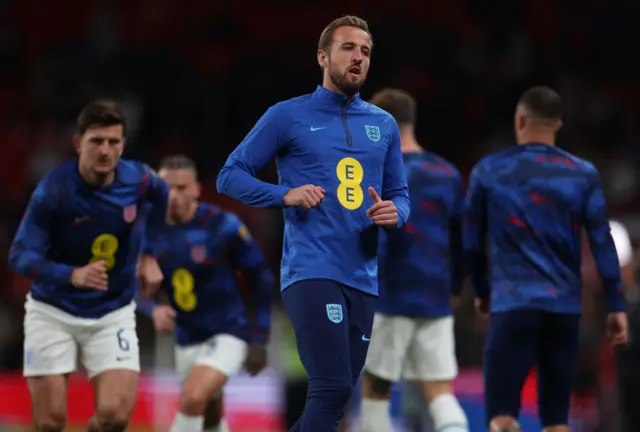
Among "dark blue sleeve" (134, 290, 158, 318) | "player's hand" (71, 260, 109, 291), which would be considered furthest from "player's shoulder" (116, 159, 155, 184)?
"dark blue sleeve" (134, 290, 158, 318)

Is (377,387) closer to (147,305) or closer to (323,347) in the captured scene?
(147,305)

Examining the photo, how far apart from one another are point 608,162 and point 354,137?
10715 millimetres

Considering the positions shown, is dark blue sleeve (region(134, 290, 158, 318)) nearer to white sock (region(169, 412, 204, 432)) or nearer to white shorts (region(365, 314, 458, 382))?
white sock (region(169, 412, 204, 432))

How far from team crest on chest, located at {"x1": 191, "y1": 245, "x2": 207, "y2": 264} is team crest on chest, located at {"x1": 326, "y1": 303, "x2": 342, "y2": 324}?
2.88m

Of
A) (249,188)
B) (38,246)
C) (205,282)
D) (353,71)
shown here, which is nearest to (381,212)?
(249,188)

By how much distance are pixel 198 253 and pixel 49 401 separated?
1706 mm

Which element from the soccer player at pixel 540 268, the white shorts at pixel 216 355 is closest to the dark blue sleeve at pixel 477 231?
the soccer player at pixel 540 268

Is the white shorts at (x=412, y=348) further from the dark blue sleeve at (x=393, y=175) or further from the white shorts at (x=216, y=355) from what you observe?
the dark blue sleeve at (x=393, y=175)

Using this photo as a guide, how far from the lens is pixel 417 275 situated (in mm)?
7723

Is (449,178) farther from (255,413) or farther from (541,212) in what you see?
(255,413)

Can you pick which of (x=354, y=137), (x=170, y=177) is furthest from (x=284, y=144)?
(x=170, y=177)

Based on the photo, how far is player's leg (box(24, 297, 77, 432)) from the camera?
700cm

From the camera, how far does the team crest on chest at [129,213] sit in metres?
7.20

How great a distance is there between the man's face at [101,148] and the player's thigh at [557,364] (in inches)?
108
